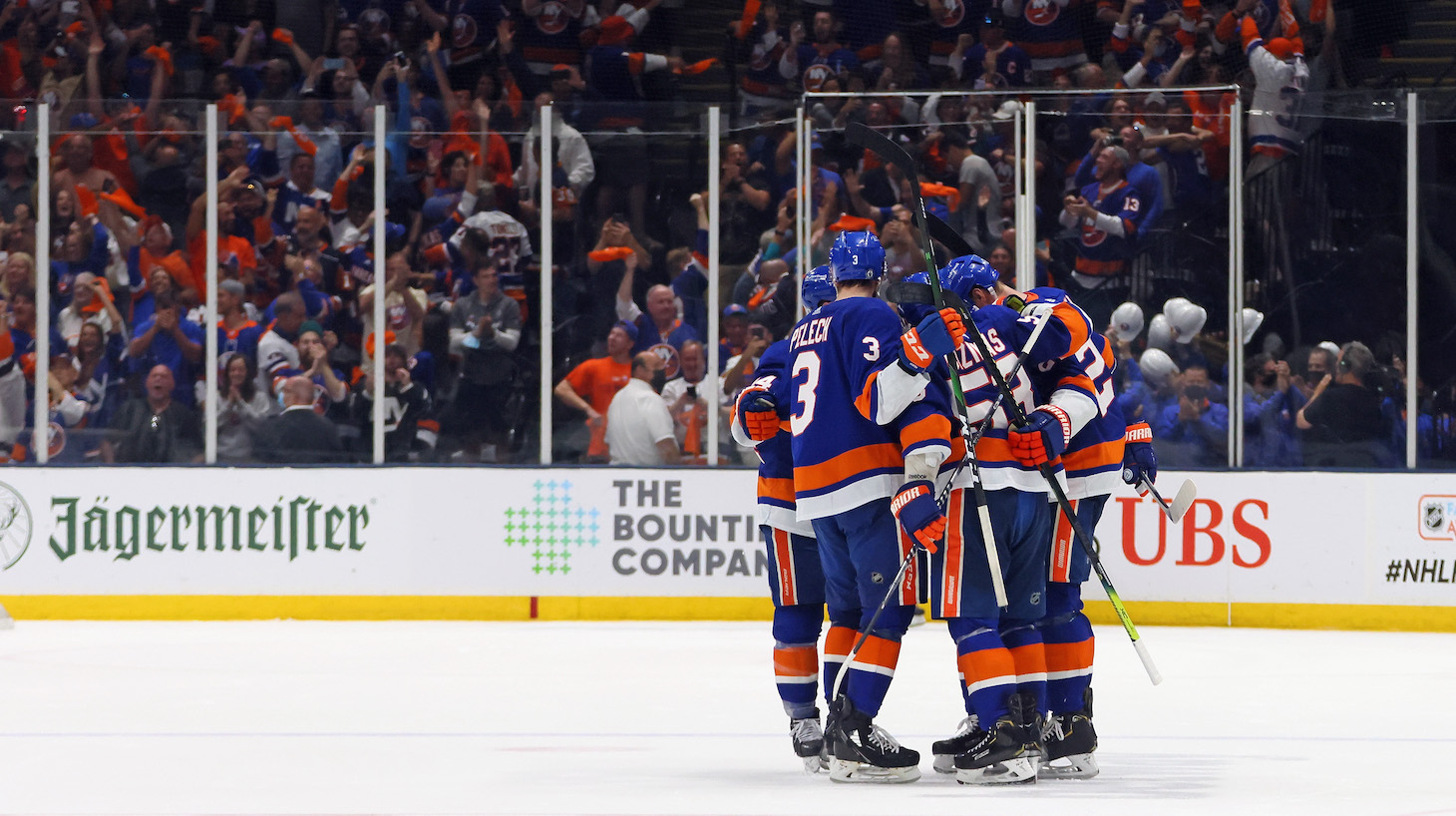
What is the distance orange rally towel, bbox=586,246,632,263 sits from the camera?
353 inches

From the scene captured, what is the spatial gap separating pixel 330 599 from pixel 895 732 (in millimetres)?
4247

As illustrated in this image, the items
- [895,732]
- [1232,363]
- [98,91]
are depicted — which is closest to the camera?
[895,732]

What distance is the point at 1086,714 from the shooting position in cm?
458

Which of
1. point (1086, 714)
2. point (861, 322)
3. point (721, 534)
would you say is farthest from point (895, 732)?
point (721, 534)

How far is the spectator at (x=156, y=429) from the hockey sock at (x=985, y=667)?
5.50 meters

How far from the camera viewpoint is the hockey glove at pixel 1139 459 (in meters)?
5.03

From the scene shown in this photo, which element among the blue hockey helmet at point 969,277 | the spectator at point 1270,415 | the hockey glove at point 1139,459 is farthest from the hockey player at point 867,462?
the spectator at point 1270,415

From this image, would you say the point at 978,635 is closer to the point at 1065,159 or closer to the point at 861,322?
the point at 861,322

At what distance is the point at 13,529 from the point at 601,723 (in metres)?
4.48

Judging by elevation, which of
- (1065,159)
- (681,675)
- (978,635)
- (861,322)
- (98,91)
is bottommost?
(681,675)

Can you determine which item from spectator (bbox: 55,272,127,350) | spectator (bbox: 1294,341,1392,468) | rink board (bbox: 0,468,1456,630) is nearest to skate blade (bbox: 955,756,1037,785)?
rink board (bbox: 0,468,1456,630)

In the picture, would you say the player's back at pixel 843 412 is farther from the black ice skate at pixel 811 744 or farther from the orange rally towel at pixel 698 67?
the orange rally towel at pixel 698 67

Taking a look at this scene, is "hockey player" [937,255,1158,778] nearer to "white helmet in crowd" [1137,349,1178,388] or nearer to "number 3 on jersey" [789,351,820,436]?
"number 3 on jersey" [789,351,820,436]

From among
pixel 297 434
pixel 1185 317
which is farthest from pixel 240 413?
pixel 1185 317
